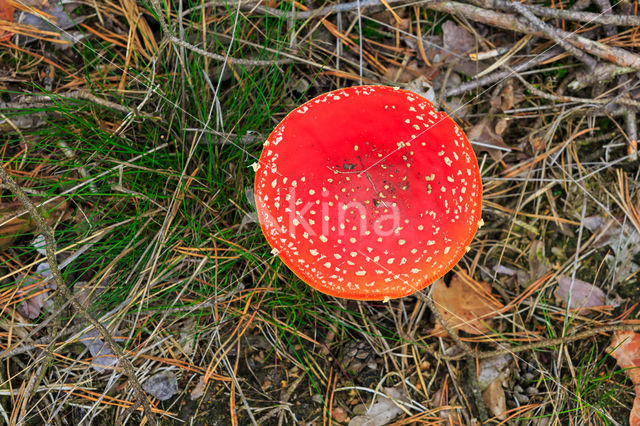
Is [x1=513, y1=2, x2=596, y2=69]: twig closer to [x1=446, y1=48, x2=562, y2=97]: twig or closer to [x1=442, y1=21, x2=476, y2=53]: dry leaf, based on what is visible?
[x1=446, y1=48, x2=562, y2=97]: twig

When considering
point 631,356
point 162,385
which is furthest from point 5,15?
point 631,356

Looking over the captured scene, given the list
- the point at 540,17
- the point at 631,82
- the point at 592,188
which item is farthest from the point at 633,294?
the point at 540,17

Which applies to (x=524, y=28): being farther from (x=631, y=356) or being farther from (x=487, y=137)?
(x=631, y=356)

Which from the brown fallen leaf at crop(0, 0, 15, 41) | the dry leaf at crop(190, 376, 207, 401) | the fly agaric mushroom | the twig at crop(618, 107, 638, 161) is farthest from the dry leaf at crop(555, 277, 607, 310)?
the brown fallen leaf at crop(0, 0, 15, 41)

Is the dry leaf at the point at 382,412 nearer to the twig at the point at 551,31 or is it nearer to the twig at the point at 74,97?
the twig at the point at 74,97

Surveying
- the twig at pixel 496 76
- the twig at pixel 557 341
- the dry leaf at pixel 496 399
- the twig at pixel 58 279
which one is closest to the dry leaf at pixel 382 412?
the twig at pixel 557 341

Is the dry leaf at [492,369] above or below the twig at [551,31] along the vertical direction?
below
